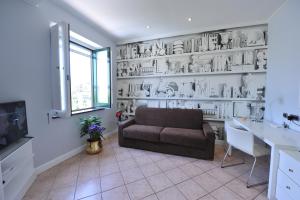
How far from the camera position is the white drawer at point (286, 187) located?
124 cm

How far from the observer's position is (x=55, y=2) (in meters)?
2.23

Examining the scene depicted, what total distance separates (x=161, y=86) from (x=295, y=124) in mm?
2434

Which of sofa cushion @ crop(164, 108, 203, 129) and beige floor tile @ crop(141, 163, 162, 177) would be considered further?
sofa cushion @ crop(164, 108, 203, 129)

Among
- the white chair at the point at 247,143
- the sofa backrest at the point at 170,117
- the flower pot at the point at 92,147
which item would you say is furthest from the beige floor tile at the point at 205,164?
the flower pot at the point at 92,147

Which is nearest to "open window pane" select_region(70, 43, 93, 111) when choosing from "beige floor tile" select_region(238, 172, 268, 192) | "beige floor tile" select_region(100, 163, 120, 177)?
"beige floor tile" select_region(100, 163, 120, 177)

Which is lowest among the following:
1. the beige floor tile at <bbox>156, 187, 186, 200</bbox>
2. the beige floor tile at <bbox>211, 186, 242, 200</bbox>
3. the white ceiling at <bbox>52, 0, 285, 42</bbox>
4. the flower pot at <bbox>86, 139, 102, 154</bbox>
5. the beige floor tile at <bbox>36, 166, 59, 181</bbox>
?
the beige floor tile at <bbox>156, 187, 186, 200</bbox>

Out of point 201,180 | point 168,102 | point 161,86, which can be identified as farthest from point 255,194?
point 161,86

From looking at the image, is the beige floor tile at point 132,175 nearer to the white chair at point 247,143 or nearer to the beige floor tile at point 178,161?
the beige floor tile at point 178,161

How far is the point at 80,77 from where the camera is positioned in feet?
10.5

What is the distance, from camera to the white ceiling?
2.21m

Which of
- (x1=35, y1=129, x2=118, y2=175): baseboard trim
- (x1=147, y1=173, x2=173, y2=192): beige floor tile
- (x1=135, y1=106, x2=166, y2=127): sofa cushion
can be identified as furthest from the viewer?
(x1=135, y1=106, x2=166, y2=127): sofa cushion

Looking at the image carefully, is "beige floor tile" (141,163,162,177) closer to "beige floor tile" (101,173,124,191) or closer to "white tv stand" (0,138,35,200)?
"beige floor tile" (101,173,124,191)

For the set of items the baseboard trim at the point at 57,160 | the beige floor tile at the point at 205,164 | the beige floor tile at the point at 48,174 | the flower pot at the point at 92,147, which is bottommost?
the beige floor tile at the point at 48,174

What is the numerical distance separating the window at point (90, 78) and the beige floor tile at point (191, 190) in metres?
2.35
